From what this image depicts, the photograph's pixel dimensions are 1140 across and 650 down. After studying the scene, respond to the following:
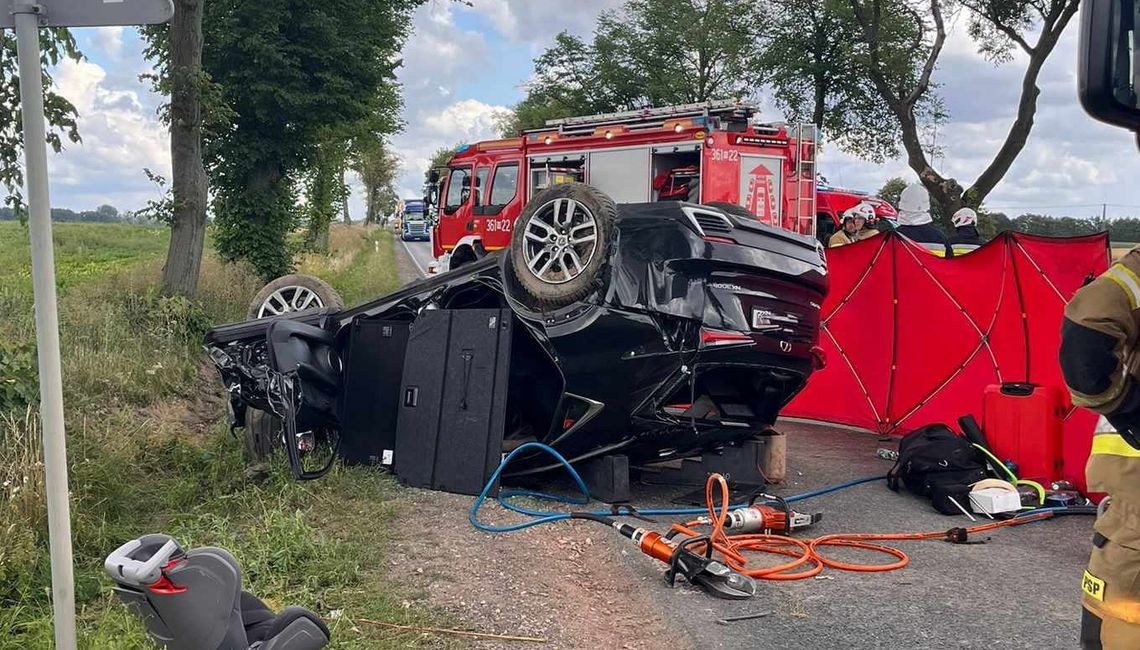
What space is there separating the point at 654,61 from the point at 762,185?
2522 cm

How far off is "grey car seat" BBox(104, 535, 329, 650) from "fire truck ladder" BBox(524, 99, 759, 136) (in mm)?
12329

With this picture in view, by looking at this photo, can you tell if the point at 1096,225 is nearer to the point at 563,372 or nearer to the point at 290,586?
the point at 563,372

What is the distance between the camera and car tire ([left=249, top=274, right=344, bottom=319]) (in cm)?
799

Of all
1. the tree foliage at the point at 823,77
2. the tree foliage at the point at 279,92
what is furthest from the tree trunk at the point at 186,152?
the tree foliage at the point at 823,77

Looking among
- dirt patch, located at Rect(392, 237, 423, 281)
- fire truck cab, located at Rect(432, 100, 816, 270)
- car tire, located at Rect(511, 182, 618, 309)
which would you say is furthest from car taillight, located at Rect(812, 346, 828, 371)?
dirt patch, located at Rect(392, 237, 423, 281)

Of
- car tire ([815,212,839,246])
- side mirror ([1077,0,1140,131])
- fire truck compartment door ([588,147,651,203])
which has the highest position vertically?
fire truck compartment door ([588,147,651,203])

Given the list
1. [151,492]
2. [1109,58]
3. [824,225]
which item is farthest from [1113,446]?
[824,225]

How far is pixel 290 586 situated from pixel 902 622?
9.30 feet

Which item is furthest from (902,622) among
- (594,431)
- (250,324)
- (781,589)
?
(250,324)

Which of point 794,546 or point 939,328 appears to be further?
point 939,328

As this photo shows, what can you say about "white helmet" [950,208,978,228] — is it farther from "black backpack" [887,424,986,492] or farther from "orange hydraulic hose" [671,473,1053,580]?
"orange hydraulic hose" [671,473,1053,580]

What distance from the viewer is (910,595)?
4789mm

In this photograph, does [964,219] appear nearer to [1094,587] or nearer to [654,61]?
[1094,587]

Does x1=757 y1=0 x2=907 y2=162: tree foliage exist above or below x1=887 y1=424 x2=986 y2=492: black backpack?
above
